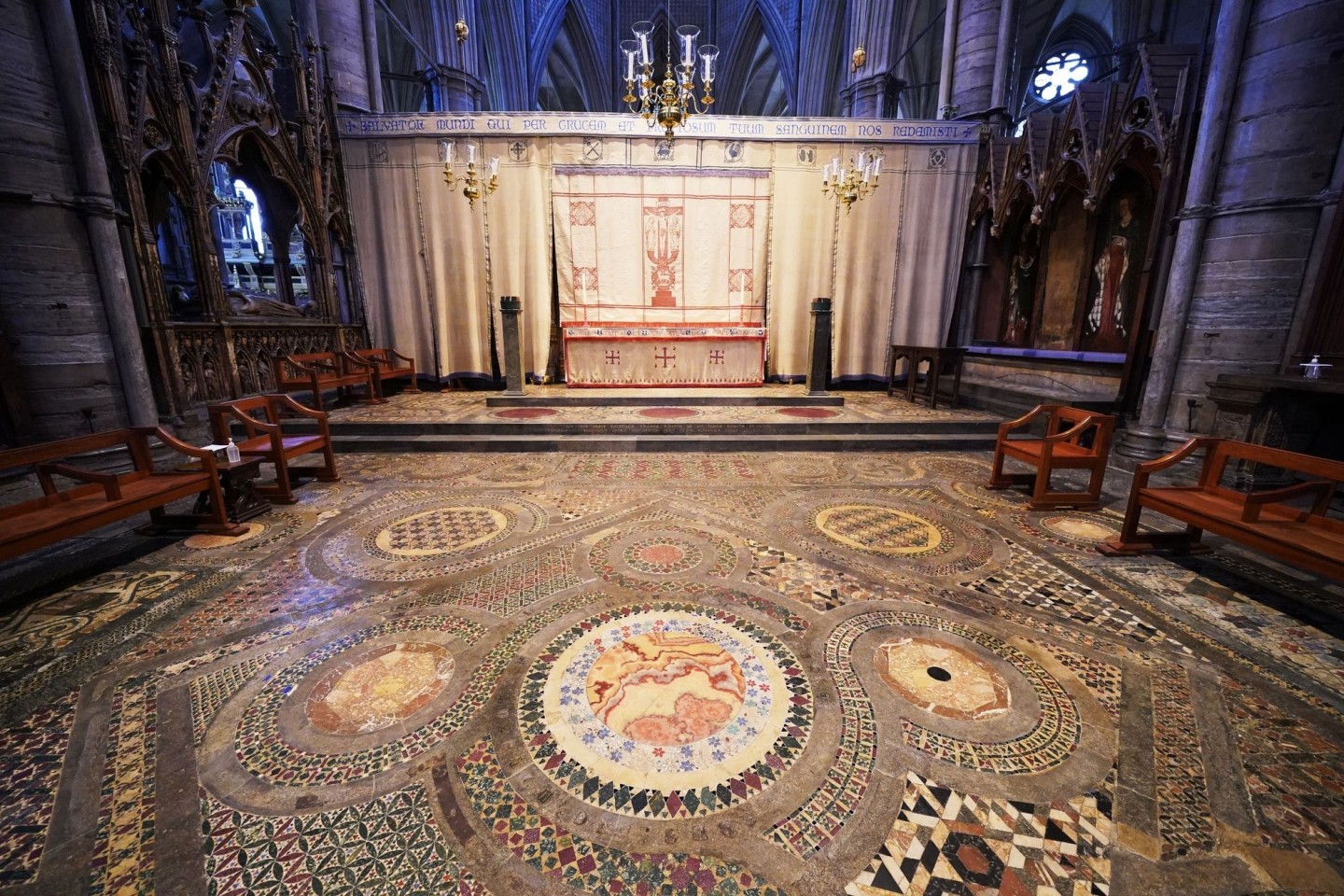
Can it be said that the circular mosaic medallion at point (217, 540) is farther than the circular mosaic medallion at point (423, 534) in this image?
Yes

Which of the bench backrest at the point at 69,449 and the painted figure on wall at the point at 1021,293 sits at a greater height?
the painted figure on wall at the point at 1021,293

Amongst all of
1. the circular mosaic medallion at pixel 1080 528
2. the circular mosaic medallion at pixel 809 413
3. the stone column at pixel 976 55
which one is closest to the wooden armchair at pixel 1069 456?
the circular mosaic medallion at pixel 1080 528

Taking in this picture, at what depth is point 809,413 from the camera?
269 inches

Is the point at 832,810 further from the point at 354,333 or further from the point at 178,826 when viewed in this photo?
the point at 354,333

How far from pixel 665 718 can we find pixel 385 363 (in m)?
8.46

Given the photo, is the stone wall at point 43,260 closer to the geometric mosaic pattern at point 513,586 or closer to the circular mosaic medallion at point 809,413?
the geometric mosaic pattern at point 513,586

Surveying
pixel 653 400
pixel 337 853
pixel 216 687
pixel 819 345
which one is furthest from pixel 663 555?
pixel 819 345

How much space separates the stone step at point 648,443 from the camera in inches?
228

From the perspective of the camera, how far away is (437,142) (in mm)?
8109

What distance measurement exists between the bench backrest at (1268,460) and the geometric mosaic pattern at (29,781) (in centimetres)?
547

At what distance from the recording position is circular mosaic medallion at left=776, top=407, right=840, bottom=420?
659 centimetres

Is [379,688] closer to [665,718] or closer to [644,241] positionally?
[665,718]

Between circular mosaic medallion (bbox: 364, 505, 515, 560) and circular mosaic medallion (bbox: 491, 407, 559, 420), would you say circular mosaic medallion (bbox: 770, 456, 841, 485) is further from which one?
circular mosaic medallion (bbox: 491, 407, 559, 420)

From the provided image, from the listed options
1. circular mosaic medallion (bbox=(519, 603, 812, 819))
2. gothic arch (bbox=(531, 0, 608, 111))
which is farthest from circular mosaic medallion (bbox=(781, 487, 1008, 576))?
gothic arch (bbox=(531, 0, 608, 111))
